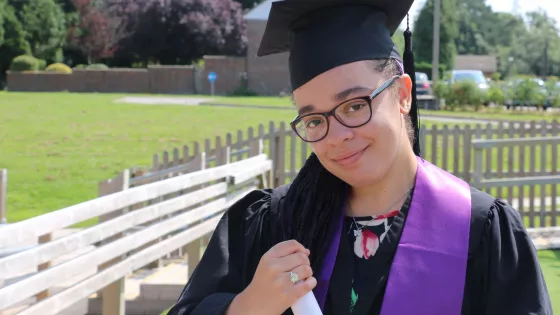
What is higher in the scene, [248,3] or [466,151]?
[248,3]

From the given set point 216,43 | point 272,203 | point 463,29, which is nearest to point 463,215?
point 272,203

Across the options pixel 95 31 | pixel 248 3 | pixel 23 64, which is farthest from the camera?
pixel 248 3

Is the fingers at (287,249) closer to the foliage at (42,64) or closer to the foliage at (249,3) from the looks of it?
the foliage at (42,64)

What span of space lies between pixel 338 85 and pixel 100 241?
3256 mm

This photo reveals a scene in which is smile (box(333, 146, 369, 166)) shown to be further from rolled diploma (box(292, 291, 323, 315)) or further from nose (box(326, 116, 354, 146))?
rolled diploma (box(292, 291, 323, 315))

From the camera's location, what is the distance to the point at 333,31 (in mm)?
1795

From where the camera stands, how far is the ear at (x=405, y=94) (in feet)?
5.78

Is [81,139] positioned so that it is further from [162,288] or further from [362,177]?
[362,177]

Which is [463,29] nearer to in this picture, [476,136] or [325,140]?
[476,136]

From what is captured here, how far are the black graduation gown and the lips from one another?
0.17m

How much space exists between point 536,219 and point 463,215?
29.2 feet

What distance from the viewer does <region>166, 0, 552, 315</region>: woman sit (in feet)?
5.25

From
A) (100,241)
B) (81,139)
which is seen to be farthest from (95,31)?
(100,241)

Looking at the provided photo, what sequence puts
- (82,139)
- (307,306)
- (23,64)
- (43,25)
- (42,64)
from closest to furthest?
(307,306), (82,139), (23,64), (42,64), (43,25)
